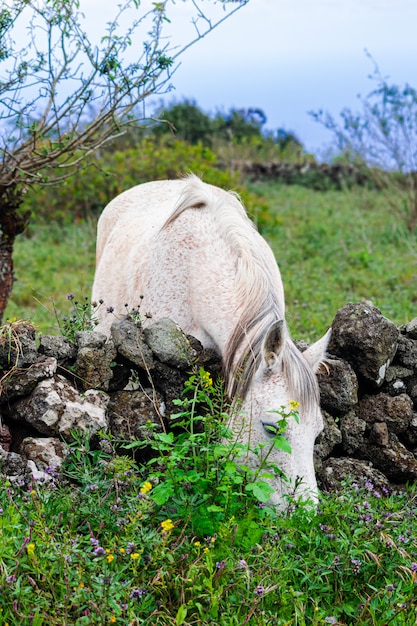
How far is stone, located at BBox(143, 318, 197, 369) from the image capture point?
381cm

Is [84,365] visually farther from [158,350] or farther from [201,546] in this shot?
[201,546]

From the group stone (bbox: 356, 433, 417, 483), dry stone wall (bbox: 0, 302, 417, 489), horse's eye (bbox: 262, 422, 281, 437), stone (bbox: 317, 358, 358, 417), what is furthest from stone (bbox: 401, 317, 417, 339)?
horse's eye (bbox: 262, 422, 281, 437)

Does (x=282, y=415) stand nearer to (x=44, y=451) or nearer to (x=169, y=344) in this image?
(x=169, y=344)

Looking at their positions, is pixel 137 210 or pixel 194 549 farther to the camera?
pixel 137 210

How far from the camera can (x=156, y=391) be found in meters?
3.86

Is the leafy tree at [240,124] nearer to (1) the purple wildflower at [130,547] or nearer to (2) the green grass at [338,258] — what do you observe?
(2) the green grass at [338,258]

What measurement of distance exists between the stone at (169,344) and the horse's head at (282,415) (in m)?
0.54

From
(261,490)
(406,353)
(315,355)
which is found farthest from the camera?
(406,353)

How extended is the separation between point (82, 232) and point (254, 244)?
913 centimetres

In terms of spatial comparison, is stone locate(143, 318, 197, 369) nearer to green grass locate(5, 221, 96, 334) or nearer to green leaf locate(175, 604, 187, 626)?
green leaf locate(175, 604, 187, 626)

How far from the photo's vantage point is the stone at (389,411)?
4.11 metres

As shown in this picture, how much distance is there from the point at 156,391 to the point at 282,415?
929 mm

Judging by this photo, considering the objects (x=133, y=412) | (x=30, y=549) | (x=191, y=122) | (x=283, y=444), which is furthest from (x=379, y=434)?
(x=191, y=122)

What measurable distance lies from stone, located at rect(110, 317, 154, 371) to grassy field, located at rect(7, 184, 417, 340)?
Answer: 2451 mm
